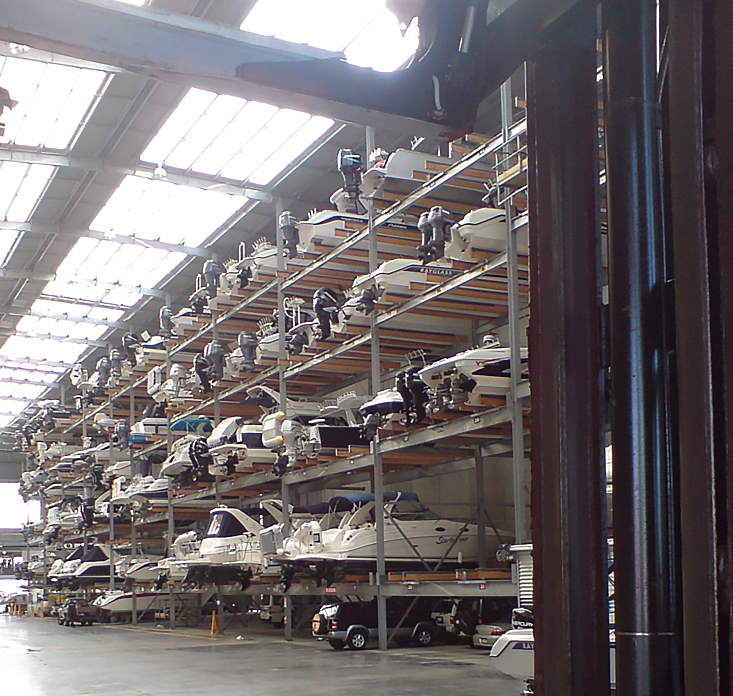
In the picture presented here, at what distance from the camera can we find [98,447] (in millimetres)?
30766

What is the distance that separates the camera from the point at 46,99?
697 inches

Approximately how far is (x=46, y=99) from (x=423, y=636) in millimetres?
11972

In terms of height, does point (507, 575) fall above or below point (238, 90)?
below

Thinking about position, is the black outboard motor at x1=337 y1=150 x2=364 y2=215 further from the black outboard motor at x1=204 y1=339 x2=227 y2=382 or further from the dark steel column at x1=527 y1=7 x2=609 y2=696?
the dark steel column at x1=527 y1=7 x2=609 y2=696

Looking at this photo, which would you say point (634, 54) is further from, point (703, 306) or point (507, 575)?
point (507, 575)

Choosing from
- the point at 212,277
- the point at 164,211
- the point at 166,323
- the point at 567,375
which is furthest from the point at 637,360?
the point at 166,323

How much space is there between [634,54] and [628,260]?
77 cm

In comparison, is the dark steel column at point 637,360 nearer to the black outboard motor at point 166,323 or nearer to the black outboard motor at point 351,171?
the black outboard motor at point 351,171

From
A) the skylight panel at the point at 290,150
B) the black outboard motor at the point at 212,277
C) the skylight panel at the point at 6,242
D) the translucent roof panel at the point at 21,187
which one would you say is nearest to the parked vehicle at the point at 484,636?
the skylight panel at the point at 290,150

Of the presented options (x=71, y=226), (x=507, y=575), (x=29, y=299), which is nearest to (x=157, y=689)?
(x=507, y=575)

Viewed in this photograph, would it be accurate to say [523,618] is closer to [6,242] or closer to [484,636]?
[484,636]

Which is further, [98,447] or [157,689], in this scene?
[98,447]

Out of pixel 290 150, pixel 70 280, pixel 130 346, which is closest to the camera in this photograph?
pixel 290 150

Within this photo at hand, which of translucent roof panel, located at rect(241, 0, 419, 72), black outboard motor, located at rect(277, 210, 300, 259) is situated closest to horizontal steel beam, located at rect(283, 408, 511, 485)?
black outboard motor, located at rect(277, 210, 300, 259)
